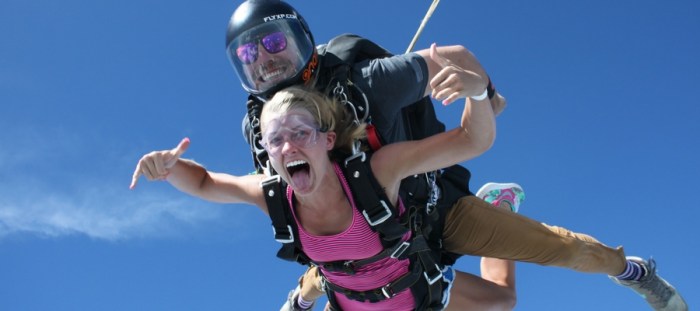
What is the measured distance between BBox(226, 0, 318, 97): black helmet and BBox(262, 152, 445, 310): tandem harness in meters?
0.54

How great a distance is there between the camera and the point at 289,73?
12.0ft

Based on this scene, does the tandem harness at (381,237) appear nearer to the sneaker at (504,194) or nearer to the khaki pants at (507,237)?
the khaki pants at (507,237)

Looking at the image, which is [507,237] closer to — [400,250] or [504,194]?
[400,250]

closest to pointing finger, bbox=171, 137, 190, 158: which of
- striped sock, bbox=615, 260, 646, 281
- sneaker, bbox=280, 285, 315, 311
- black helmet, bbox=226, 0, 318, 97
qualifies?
black helmet, bbox=226, 0, 318, 97

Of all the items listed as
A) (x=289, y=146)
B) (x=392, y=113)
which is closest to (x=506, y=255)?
(x=392, y=113)

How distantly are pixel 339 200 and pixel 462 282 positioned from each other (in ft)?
4.57

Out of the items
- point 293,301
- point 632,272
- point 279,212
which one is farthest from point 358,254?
point 293,301

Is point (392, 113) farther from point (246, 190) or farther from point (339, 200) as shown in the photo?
point (246, 190)

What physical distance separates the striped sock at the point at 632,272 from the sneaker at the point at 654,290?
0.09ft

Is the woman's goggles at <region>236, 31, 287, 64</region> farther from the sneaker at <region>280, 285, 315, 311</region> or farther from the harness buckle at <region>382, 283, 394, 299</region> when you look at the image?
the sneaker at <region>280, 285, 315, 311</region>

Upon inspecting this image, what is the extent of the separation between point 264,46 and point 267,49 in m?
0.03

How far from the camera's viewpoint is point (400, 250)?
11.9 ft

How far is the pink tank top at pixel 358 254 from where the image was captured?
350 centimetres

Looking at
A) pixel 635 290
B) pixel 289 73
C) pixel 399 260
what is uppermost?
pixel 289 73
